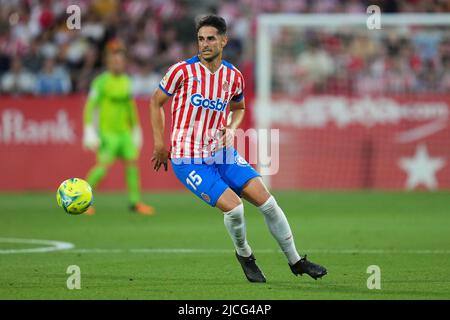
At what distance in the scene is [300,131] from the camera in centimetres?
2020

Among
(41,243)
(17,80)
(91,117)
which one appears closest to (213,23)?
(41,243)

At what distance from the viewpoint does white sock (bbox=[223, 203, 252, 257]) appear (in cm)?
864

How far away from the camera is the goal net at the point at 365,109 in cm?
1991

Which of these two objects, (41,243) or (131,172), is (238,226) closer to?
(41,243)

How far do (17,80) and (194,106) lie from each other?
1287 centimetres

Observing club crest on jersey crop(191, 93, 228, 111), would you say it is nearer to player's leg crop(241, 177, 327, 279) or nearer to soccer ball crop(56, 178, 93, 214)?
player's leg crop(241, 177, 327, 279)

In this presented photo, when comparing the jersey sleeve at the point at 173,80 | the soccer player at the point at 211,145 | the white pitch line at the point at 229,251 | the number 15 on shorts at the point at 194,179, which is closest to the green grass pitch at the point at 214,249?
the white pitch line at the point at 229,251

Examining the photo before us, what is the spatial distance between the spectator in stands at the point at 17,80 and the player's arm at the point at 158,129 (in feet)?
40.9

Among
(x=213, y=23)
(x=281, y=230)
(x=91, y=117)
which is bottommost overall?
(x=281, y=230)

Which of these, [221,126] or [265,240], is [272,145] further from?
[221,126]

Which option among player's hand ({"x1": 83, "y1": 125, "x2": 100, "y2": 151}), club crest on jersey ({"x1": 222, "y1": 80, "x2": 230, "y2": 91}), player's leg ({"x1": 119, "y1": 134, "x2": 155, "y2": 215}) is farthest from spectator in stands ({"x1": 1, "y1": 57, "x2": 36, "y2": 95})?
club crest on jersey ({"x1": 222, "y1": 80, "x2": 230, "y2": 91})

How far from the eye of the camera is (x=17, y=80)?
2102cm

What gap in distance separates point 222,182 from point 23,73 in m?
13.4

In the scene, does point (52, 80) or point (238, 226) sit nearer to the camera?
point (238, 226)
